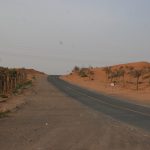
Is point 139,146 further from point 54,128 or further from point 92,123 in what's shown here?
point 92,123

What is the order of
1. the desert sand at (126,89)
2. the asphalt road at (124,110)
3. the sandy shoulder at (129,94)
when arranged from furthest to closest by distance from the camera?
the desert sand at (126,89) < the sandy shoulder at (129,94) < the asphalt road at (124,110)

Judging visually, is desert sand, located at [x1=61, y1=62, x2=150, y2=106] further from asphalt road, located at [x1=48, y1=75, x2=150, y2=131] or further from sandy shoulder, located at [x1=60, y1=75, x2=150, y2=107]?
asphalt road, located at [x1=48, y1=75, x2=150, y2=131]

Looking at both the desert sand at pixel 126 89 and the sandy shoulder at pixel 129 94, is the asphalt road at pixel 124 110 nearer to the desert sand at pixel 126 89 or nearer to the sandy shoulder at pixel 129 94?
the sandy shoulder at pixel 129 94

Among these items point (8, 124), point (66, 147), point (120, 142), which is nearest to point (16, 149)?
point (66, 147)

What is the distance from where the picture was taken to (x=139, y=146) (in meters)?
12.3

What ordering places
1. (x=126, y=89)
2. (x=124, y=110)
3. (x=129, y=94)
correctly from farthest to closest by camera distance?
(x=126, y=89) → (x=129, y=94) → (x=124, y=110)


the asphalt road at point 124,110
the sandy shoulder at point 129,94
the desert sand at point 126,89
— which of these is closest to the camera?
the asphalt road at point 124,110

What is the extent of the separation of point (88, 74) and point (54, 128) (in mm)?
107208

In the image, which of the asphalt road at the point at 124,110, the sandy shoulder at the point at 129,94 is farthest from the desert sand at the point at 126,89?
the asphalt road at the point at 124,110

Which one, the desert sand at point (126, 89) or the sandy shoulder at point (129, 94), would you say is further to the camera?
the desert sand at point (126, 89)

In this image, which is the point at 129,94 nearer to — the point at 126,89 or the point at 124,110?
the point at 126,89

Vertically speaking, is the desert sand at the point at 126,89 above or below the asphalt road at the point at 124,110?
above

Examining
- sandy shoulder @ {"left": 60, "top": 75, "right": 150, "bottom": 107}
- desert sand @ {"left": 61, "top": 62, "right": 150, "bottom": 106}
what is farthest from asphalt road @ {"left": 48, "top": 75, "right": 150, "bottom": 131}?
desert sand @ {"left": 61, "top": 62, "right": 150, "bottom": 106}

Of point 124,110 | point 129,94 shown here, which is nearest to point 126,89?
point 129,94
